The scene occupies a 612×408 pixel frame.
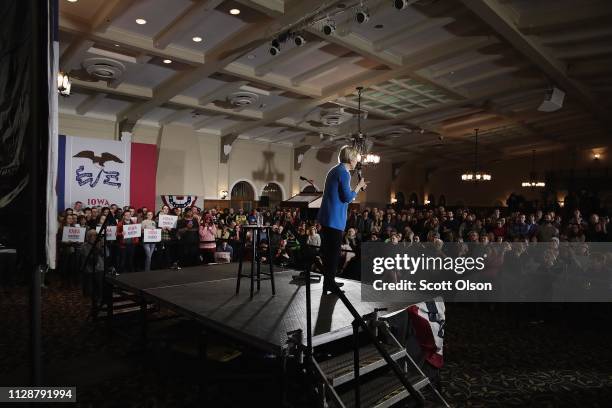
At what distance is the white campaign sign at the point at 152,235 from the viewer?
755cm

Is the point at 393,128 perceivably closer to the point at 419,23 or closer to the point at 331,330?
the point at 419,23

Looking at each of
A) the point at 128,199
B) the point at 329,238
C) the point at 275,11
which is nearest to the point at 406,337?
the point at 329,238

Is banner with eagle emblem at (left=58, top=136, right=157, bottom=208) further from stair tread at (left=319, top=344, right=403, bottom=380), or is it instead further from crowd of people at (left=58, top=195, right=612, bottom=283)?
stair tread at (left=319, top=344, right=403, bottom=380)

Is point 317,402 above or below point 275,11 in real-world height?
below

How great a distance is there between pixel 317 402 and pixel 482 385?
1.85 metres

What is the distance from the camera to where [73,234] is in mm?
7117

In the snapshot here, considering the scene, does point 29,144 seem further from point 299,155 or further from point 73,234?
point 299,155

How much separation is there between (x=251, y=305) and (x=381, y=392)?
4.63 feet

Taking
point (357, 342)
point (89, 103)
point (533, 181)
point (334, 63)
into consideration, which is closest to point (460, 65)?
Result: point (334, 63)

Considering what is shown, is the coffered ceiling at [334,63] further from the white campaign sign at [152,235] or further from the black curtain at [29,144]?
the black curtain at [29,144]

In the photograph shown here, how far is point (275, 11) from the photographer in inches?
259

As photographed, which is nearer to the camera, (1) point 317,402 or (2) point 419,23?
(1) point 317,402

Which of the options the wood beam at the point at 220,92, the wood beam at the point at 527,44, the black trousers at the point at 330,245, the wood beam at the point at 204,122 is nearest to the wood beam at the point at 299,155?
the wood beam at the point at 204,122

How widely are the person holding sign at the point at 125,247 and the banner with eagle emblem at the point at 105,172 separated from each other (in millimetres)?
3704
